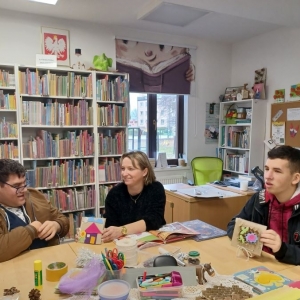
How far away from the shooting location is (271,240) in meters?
1.33

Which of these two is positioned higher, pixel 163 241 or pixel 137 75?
pixel 137 75

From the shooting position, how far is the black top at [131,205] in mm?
1943

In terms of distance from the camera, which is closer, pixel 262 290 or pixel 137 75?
pixel 262 290

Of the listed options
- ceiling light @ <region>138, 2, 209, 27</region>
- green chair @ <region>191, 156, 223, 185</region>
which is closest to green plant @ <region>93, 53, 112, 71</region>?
ceiling light @ <region>138, 2, 209, 27</region>

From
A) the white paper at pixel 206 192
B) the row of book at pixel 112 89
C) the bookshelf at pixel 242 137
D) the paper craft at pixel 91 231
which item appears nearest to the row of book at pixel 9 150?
the row of book at pixel 112 89

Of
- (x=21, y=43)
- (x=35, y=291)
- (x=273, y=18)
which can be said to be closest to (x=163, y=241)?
(x=35, y=291)

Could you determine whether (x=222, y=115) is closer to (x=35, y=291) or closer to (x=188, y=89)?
(x=188, y=89)

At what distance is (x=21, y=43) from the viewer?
3412mm

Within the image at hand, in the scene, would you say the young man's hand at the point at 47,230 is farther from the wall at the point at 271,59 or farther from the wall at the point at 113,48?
the wall at the point at 271,59

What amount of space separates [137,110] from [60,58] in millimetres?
1309

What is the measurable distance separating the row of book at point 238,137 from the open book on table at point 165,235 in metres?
2.82

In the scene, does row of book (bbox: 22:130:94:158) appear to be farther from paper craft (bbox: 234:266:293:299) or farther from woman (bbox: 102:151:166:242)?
paper craft (bbox: 234:266:293:299)

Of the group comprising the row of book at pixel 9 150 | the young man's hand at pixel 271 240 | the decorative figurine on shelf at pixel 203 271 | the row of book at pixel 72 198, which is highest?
the row of book at pixel 9 150

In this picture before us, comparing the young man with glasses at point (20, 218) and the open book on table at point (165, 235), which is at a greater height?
the young man with glasses at point (20, 218)
